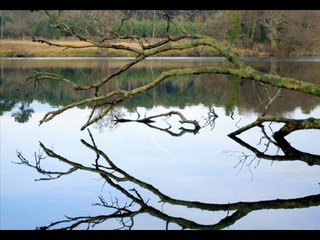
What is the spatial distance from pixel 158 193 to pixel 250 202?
21.1 inches

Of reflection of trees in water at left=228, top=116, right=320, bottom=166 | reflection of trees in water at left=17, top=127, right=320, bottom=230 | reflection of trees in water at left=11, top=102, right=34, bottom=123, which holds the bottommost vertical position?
reflection of trees in water at left=17, top=127, right=320, bottom=230

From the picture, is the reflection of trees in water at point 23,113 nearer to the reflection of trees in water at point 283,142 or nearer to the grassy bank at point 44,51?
the reflection of trees in water at point 283,142

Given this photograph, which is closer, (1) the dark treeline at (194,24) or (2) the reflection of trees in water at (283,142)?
(2) the reflection of trees in water at (283,142)

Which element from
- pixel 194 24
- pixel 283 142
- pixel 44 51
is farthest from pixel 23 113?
pixel 44 51

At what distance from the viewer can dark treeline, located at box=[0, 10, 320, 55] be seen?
15.7 feet

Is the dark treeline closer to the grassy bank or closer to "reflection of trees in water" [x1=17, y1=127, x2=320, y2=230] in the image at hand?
"reflection of trees in water" [x1=17, y1=127, x2=320, y2=230]

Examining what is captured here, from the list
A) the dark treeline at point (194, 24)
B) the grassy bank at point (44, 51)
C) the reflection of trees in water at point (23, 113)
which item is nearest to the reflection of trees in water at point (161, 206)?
the dark treeline at point (194, 24)

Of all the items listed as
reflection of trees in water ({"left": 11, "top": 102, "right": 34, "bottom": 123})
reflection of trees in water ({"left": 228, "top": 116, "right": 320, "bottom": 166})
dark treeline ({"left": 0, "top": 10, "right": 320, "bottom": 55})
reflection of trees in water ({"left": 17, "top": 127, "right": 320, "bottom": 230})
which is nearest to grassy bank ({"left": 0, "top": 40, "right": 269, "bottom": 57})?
dark treeline ({"left": 0, "top": 10, "right": 320, "bottom": 55})

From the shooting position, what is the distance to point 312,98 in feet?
32.1

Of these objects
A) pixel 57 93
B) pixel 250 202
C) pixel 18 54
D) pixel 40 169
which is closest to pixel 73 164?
pixel 40 169

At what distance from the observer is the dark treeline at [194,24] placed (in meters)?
4.79

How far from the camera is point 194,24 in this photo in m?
7.07

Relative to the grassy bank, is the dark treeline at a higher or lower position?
lower
